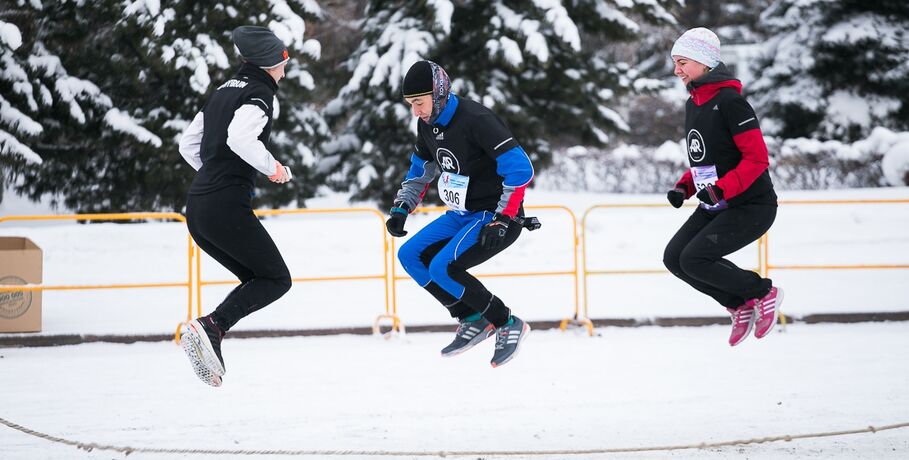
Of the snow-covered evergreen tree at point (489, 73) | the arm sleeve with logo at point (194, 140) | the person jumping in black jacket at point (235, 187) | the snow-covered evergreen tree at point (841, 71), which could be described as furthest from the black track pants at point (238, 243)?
the snow-covered evergreen tree at point (841, 71)

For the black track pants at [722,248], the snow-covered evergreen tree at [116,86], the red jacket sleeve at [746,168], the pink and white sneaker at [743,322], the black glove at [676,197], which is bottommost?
the pink and white sneaker at [743,322]

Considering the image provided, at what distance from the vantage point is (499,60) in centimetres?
1552

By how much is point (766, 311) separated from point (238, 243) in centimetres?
323

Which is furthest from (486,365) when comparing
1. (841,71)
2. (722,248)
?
(841,71)

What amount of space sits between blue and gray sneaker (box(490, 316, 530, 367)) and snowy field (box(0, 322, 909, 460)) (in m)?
0.53

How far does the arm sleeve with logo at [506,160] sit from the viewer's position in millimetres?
5742

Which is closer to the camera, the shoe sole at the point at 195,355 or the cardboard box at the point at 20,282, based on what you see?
the shoe sole at the point at 195,355

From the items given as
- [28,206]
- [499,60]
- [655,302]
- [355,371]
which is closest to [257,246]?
[355,371]

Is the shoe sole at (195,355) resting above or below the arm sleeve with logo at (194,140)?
below

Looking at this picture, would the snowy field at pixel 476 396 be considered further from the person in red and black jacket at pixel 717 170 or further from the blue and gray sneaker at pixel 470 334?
the person in red and black jacket at pixel 717 170

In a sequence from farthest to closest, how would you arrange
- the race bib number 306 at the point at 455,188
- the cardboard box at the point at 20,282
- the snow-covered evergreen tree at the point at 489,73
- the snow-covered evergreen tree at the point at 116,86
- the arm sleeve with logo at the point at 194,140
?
1. the snow-covered evergreen tree at the point at 489,73
2. the snow-covered evergreen tree at the point at 116,86
3. the cardboard box at the point at 20,282
4. the race bib number 306 at the point at 455,188
5. the arm sleeve with logo at the point at 194,140

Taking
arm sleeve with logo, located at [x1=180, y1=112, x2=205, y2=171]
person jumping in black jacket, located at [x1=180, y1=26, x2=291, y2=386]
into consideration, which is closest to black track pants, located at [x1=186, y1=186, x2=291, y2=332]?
A: person jumping in black jacket, located at [x1=180, y1=26, x2=291, y2=386]

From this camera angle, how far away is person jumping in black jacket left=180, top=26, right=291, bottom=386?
5.27m

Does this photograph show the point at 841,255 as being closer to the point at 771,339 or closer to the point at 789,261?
the point at 789,261
